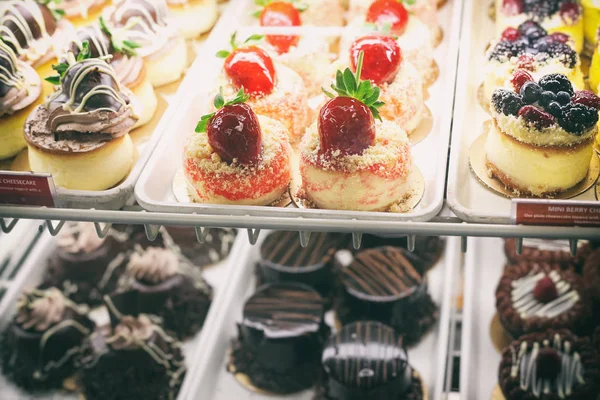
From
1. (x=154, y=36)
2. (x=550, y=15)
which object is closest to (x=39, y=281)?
(x=154, y=36)

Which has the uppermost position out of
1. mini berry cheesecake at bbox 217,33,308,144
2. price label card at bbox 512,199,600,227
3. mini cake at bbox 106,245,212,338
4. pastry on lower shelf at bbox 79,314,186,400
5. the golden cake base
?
mini berry cheesecake at bbox 217,33,308,144

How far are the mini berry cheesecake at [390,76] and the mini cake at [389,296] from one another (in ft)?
2.24

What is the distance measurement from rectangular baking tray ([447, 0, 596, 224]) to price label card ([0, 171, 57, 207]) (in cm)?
94

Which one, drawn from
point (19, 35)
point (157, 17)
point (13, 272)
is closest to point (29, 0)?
point (19, 35)

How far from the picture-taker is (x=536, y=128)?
1644 millimetres

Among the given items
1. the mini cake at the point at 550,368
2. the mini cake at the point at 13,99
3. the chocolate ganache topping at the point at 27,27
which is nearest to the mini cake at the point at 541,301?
the mini cake at the point at 550,368

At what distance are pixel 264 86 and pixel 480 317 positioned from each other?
1.15m

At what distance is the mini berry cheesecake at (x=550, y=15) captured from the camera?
2.16m

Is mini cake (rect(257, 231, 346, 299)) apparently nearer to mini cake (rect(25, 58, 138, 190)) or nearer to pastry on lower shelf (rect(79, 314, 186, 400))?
pastry on lower shelf (rect(79, 314, 186, 400))

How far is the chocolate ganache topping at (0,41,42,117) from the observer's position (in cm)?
198

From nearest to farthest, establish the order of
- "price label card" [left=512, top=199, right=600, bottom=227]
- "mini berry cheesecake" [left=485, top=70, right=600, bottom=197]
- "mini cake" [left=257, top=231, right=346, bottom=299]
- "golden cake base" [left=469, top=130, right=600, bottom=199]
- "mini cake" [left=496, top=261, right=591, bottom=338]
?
"price label card" [left=512, top=199, right=600, bottom=227] → "mini berry cheesecake" [left=485, top=70, right=600, bottom=197] → "golden cake base" [left=469, top=130, right=600, bottom=199] → "mini cake" [left=496, top=261, right=591, bottom=338] → "mini cake" [left=257, top=231, right=346, bottom=299]

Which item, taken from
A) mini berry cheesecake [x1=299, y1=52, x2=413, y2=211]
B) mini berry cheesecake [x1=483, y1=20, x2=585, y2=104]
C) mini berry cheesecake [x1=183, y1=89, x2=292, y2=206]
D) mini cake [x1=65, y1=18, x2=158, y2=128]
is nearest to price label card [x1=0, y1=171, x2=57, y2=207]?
mini berry cheesecake [x1=183, y1=89, x2=292, y2=206]

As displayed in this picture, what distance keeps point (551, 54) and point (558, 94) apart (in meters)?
0.39

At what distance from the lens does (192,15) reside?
2535 mm
